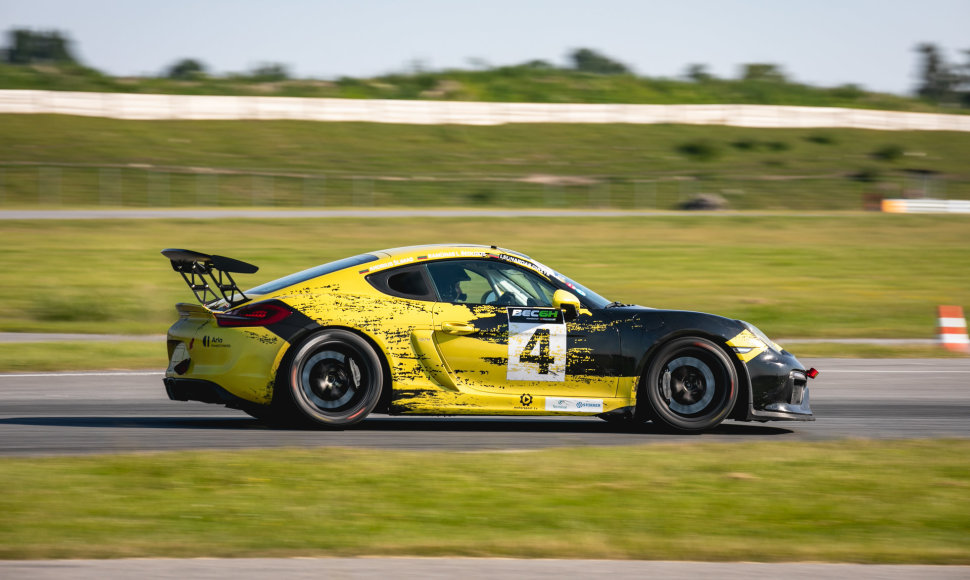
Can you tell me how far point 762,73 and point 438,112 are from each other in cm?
3317

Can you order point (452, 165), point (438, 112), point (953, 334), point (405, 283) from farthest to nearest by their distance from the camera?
point (438, 112) → point (452, 165) → point (953, 334) → point (405, 283)

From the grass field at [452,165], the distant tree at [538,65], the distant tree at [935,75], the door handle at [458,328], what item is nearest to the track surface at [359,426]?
the door handle at [458,328]

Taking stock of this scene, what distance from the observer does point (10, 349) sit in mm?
13219

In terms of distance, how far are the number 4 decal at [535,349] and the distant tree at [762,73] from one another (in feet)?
240

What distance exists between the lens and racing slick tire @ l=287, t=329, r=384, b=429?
7.74m

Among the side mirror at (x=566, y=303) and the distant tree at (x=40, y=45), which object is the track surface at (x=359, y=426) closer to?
the side mirror at (x=566, y=303)

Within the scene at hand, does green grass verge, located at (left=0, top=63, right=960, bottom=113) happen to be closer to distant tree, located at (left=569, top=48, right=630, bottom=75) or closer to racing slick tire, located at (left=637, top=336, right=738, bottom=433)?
distant tree, located at (left=569, top=48, right=630, bottom=75)

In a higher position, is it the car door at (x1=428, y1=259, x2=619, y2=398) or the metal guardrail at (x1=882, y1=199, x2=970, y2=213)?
the metal guardrail at (x1=882, y1=199, x2=970, y2=213)

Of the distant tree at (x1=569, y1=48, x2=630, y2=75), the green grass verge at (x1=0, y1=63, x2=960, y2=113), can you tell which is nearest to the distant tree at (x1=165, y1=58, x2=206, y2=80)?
the green grass verge at (x1=0, y1=63, x2=960, y2=113)

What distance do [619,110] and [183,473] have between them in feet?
177

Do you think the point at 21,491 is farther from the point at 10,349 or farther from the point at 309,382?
the point at 10,349

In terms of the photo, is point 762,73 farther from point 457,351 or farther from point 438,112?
point 457,351

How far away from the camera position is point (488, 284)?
812cm

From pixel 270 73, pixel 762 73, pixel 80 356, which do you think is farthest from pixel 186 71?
pixel 80 356
